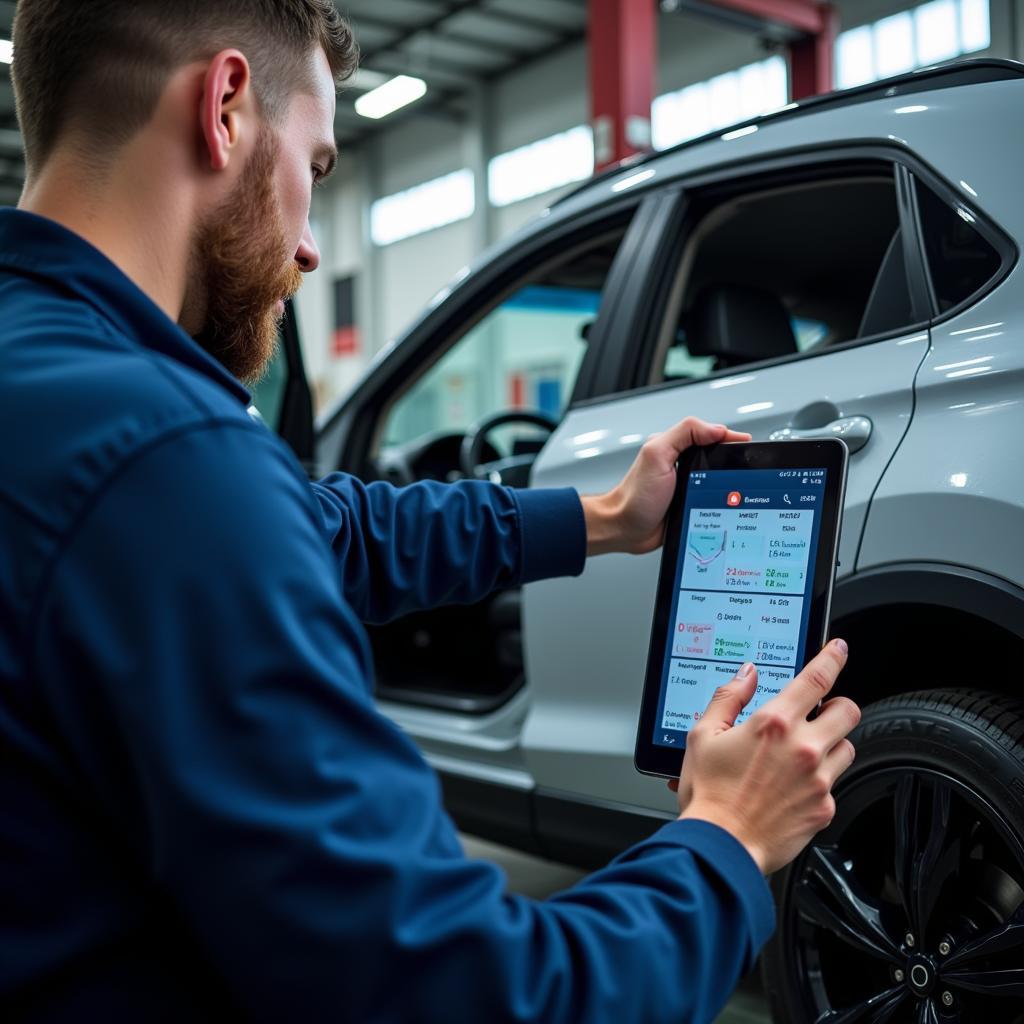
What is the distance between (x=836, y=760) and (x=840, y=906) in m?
0.76

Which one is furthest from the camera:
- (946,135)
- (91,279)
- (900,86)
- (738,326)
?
(738,326)

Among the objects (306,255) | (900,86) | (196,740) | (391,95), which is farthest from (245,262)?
(391,95)

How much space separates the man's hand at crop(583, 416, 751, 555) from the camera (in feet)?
4.72

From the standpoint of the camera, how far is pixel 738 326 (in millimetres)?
2291

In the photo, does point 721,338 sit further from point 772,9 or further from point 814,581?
point 772,9

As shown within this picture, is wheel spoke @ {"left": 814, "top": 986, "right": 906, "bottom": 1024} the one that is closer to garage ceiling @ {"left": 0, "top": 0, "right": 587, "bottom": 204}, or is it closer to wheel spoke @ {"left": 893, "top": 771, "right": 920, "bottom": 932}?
wheel spoke @ {"left": 893, "top": 771, "right": 920, "bottom": 932}

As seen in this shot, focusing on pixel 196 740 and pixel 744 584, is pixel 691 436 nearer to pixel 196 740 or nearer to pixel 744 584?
pixel 744 584

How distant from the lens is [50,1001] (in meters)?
0.69

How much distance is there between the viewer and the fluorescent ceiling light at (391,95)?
11375 mm

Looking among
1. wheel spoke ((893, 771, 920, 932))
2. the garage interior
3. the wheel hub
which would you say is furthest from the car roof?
the wheel hub

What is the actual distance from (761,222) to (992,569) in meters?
1.42

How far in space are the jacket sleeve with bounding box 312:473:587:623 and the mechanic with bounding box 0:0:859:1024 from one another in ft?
1.93

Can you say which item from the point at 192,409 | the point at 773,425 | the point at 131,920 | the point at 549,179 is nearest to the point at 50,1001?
the point at 131,920

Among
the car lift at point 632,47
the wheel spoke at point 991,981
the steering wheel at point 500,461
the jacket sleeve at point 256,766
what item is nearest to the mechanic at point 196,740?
the jacket sleeve at point 256,766
